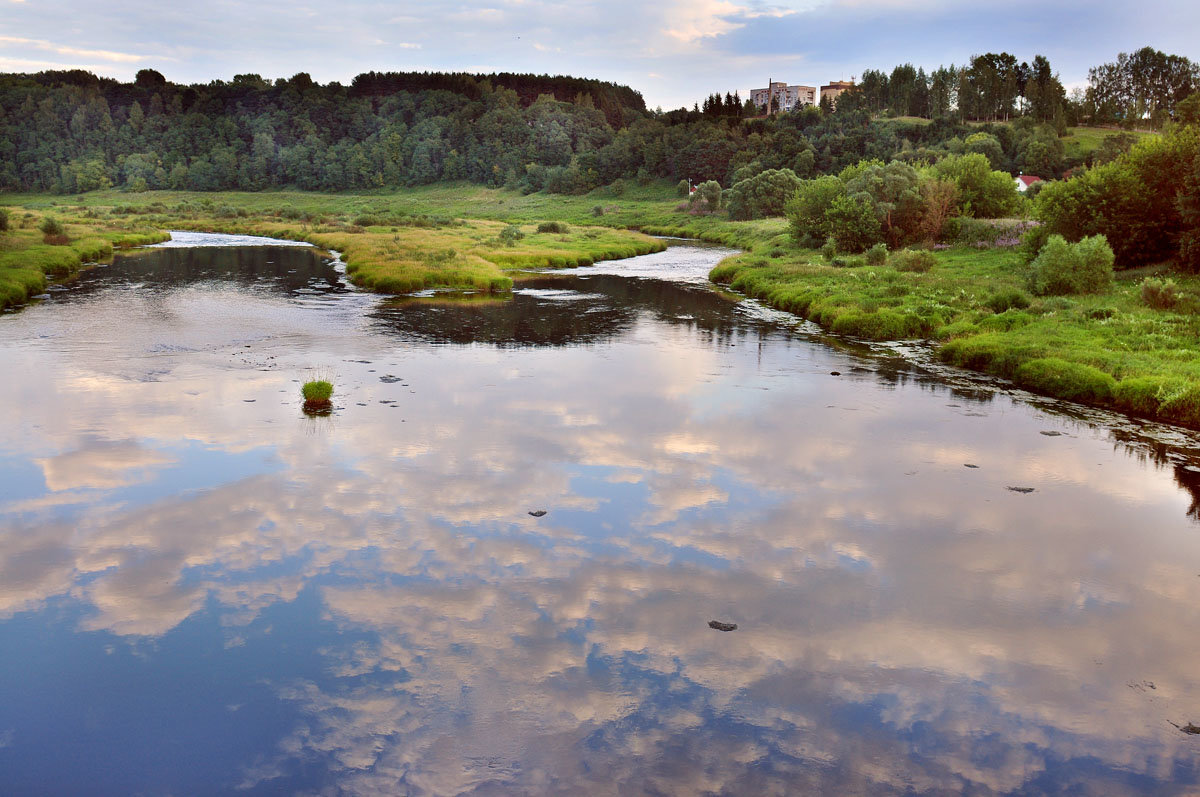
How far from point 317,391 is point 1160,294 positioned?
34598 mm

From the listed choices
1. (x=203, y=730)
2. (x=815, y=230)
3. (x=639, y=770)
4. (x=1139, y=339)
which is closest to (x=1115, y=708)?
(x=639, y=770)

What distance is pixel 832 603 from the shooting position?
1559cm

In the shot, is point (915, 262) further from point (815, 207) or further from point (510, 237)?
point (510, 237)

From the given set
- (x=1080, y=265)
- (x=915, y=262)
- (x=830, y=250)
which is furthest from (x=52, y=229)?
(x=1080, y=265)

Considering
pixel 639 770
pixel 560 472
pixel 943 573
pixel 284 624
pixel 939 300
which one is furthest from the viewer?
pixel 939 300

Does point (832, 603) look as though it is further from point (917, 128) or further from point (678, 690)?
point (917, 128)

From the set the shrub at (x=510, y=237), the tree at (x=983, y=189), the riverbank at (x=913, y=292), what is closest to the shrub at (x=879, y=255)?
the riverbank at (x=913, y=292)

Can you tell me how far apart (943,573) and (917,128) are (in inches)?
7145

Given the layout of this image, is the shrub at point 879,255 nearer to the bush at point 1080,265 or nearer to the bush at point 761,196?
the bush at point 1080,265

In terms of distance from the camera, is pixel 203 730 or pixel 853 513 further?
pixel 853 513

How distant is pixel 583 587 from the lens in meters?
16.0

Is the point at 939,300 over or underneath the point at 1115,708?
over

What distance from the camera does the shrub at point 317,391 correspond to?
2731cm

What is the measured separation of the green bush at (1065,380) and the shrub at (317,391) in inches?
974
